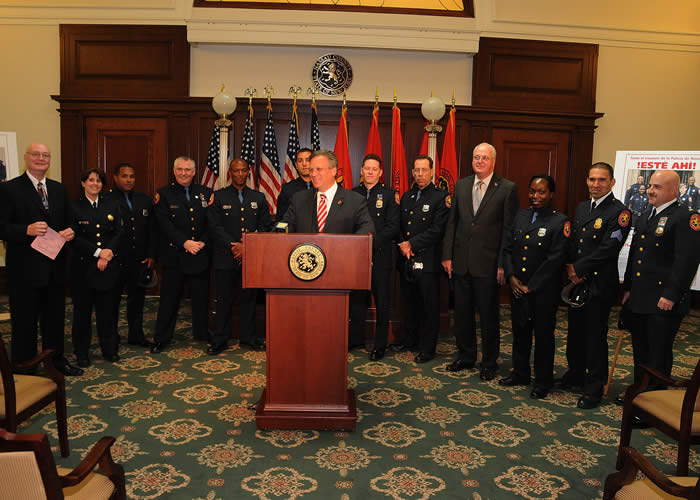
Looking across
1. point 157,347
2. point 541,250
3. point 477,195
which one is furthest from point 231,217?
point 541,250

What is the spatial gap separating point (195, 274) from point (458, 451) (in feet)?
8.96

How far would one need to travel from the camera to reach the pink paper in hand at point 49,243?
349 cm

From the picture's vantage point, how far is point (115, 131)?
6719 mm

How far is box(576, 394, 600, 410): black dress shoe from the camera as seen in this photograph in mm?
3355

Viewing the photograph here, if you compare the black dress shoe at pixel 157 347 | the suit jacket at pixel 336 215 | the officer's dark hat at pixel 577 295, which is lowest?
the black dress shoe at pixel 157 347

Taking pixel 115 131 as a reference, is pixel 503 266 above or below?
below

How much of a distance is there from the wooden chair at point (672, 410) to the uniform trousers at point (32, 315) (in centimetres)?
359

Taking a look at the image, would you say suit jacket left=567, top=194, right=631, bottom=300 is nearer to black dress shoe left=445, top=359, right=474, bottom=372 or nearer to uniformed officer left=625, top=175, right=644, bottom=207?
black dress shoe left=445, top=359, right=474, bottom=372

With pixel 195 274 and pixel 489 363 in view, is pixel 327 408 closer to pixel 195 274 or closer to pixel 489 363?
pixel 489 363

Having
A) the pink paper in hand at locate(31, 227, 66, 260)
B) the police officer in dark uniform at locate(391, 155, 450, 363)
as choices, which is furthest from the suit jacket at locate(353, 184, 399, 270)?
the pink paper in hand at locate(31, 227, 66, 260)

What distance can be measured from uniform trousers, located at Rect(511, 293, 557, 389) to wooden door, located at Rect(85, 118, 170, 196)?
16.2 feet

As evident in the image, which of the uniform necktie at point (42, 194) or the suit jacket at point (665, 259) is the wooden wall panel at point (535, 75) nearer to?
the suit jacket at point (665, 259)

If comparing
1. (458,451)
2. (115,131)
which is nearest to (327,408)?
(458,451)

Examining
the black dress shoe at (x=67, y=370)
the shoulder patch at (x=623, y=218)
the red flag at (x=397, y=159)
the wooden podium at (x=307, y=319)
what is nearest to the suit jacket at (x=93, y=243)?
the black dress shoe at (x=67, y=370)
